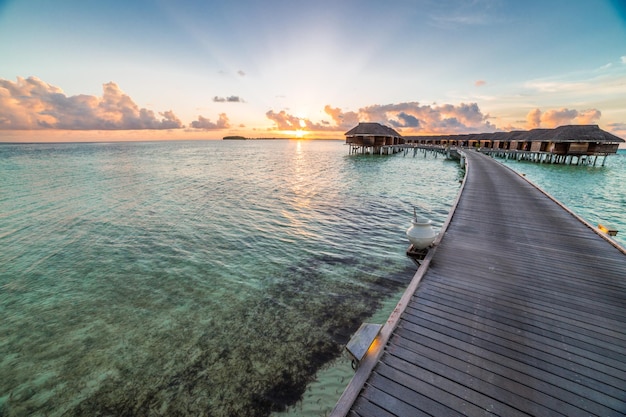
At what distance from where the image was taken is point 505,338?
3861 millimetres

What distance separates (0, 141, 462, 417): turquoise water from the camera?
14.3 feet

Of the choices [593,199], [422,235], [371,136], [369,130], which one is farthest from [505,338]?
[371,136]

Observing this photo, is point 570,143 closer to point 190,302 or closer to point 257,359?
point 257,359

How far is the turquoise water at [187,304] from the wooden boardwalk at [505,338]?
1.54 m

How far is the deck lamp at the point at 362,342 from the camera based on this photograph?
11.4 feet

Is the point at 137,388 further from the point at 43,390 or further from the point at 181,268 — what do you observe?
the point at 181,268

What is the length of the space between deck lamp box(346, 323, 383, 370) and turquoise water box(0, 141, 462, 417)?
137cm

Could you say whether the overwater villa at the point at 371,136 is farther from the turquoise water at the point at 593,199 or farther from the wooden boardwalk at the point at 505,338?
the wooden boardwalk at the point at 505,338

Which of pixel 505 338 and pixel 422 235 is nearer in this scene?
pixel 505 338

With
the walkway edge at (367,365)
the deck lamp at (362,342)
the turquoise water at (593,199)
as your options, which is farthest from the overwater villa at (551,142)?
the deck lamp at (362,342)

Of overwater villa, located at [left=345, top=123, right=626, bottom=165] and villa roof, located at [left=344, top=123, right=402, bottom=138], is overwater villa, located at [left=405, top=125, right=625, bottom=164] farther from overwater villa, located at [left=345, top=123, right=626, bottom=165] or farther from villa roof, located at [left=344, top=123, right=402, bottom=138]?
villa roof, located at [left=344, top=123, right=402, bottom=138]

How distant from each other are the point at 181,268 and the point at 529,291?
9.31 m

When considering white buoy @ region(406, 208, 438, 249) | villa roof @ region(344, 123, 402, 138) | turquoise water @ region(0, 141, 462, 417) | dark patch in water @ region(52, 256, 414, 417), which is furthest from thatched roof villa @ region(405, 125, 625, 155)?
dark patch in water @ region(52, 256, 414, 417)

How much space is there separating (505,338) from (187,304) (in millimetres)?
6812
